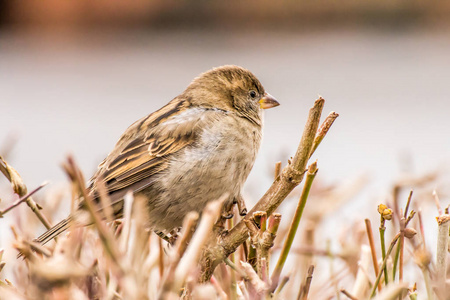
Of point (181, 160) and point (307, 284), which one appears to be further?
point (181, 160)

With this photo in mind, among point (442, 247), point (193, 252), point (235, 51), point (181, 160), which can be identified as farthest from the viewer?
point (235, 51)

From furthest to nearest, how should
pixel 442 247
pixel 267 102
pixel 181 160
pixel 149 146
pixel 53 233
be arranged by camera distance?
pixel 267 102 < pixel 149 146 < pixel 181 160 < pixel 53 233 < pixel 442 247

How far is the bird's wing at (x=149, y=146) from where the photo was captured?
8.20 ft

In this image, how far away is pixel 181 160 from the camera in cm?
247

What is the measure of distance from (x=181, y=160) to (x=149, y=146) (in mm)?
190

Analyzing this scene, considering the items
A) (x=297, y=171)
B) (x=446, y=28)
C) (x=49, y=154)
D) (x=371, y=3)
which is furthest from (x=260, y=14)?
(x=297, y=171)

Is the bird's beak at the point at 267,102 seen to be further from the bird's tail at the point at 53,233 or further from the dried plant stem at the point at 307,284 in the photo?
the dried plant stem at the point at 307,284

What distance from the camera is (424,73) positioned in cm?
856

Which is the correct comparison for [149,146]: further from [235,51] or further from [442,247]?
[235,51]

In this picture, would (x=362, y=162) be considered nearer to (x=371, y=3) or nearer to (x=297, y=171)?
(x=297, y=171)

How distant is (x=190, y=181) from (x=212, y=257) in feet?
3.43

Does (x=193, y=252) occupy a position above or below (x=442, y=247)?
above

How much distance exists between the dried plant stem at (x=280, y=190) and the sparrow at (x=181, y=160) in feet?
2.76

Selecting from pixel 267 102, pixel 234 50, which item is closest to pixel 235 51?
pixel 234 50
